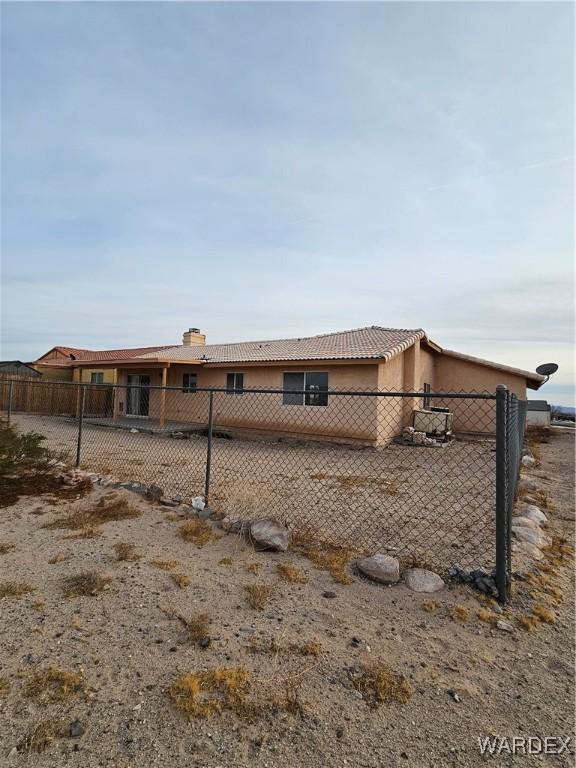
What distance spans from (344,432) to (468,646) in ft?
31.4

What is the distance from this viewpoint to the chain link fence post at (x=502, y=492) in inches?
113

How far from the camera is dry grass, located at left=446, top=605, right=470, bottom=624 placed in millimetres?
2709

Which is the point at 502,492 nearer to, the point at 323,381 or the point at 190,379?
the point at 323,381

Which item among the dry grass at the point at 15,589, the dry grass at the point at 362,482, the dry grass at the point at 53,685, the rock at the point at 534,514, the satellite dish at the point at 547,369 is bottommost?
the dry grass at the point at 362,482

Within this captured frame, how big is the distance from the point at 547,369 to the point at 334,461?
968 centimetres

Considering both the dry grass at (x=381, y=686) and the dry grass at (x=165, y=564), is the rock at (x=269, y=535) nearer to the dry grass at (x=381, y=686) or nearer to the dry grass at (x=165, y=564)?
the dry grass at (x=165, y=564)

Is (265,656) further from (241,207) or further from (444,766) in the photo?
(241,207)

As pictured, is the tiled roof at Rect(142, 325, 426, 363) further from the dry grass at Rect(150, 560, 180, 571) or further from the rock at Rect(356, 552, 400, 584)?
the dry grass at Rect(150, 560, 180, 571)

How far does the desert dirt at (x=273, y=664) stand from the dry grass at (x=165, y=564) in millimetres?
42

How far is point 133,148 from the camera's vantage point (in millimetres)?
9469

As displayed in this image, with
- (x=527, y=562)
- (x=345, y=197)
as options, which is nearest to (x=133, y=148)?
(x=345, y=197)

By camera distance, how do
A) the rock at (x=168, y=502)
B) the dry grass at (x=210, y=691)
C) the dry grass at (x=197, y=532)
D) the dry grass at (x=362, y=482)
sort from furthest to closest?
the dry grass at (x=362, y=482), the rock at (x=168, y=502), the dry grass at (x=197, y=532), the dry grass at (x=210, y=691)

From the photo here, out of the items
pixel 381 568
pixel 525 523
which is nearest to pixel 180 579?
pixel 381 568

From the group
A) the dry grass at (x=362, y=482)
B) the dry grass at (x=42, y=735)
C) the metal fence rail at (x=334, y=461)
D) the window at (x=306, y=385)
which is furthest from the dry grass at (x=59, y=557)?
the window at (x=306, y=385)
